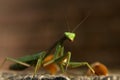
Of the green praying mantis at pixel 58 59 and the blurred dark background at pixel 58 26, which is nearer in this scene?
the green praying mantis at pixel 58 59

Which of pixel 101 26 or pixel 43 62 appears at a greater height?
pixel 43 62

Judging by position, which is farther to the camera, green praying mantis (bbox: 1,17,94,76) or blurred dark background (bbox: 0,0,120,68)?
blurred dark background (bbox: 0,0,120,68)

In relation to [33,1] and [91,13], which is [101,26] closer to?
[91,13]

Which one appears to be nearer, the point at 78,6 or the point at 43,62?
the point at 43,62

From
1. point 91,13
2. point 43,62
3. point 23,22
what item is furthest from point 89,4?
point 43,62

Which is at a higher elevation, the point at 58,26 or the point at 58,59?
the point at 58,59

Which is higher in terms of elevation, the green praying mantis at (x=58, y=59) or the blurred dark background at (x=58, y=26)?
the green praying mantis at (x=58, y=59)

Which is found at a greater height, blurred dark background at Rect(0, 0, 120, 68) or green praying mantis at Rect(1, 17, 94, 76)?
green praying mantis at Rect(1, 17, 94, 76)

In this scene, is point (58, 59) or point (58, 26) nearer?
point (58, 59)
